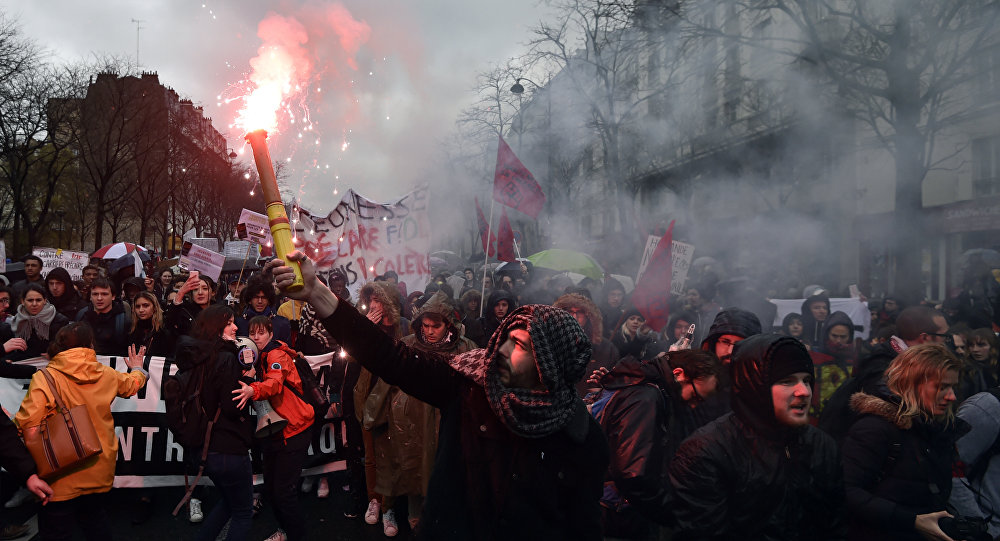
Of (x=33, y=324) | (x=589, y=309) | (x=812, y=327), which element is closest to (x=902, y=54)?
(x=812, y=327)

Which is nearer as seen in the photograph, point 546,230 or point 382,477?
point 382,477

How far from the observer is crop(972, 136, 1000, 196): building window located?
1582 cm

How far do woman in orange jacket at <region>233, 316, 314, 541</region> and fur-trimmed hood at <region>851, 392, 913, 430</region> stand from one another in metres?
2.97

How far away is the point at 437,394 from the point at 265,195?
827 millimetres

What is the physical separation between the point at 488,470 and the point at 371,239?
716cm

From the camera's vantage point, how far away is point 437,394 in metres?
1.94

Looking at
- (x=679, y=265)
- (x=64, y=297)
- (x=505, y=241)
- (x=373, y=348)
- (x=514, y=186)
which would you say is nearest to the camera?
(x=373, y=348)

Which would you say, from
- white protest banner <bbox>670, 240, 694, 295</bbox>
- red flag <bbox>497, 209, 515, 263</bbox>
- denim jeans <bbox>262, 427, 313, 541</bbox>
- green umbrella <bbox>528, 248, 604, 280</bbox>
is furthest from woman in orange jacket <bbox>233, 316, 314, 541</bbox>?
green umbrella <bbox>528, 248, 604, 280</bbox>

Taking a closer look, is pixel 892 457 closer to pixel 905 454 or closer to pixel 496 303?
pixel 905 454

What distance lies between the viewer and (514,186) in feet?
26.8

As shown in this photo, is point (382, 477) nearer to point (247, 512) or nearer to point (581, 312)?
point (247, 512)

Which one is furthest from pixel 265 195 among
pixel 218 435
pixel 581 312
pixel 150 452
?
pixel 150 452

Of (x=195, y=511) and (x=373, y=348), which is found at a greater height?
(x=373, y=348)

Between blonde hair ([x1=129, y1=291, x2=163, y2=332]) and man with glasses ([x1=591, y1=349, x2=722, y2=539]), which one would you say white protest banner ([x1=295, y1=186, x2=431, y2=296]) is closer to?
blonde hair ([x1=129, y1=291, x2=163, y2=332])
